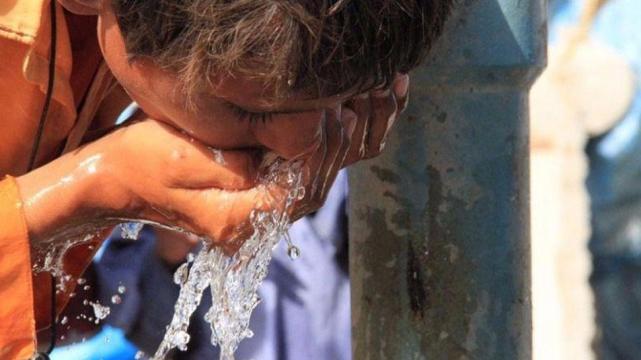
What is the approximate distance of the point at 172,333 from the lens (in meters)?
1.83

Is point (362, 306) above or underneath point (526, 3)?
underneath

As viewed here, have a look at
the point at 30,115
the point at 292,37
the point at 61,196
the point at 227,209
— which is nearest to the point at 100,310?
the point at 30,115

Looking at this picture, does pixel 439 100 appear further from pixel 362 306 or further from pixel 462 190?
pixel 362 306

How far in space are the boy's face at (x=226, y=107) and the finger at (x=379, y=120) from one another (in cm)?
5

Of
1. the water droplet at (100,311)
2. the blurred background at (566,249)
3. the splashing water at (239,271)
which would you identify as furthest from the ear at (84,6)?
the blurred background at (566,249)

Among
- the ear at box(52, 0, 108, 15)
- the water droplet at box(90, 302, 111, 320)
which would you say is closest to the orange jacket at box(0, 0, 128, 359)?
the ear at box(52, 0, 108, 15)

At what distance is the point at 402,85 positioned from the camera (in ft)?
3.94

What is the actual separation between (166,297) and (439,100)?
5.17ft

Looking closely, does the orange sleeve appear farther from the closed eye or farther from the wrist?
the closed eye

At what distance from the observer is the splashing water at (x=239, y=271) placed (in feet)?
4.12

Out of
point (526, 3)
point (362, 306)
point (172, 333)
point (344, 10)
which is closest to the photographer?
point (344, 10)

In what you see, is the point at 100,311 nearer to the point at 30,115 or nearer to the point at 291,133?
the point at 30,115

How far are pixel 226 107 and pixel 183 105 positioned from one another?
0.05 meters

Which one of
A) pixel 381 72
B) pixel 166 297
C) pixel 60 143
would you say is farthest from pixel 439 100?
pixel 166 297
